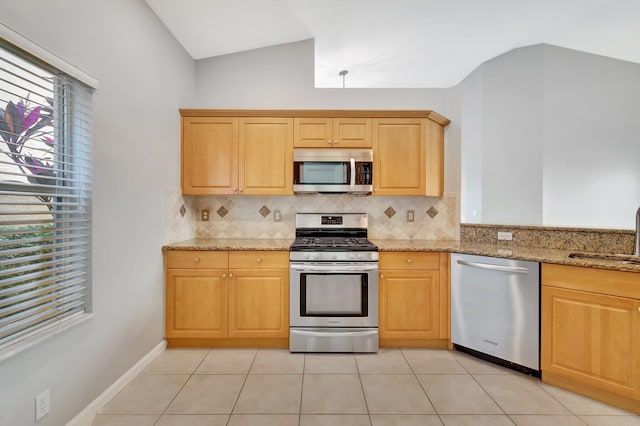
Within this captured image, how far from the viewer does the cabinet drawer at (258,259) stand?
2594 millimetres

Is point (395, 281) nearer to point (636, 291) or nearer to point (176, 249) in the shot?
point (636, 291)

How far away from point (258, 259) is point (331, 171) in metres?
1.08

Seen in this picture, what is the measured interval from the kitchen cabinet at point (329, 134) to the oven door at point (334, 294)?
3.86ft

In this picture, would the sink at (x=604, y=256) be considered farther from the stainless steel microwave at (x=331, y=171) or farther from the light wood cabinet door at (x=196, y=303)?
the light wood cabinet door at (x=196, y=303)

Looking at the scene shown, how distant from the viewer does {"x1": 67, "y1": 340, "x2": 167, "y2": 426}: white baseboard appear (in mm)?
1681

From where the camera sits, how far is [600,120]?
2996 millimetres

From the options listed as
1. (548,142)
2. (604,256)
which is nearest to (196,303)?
(604,256)

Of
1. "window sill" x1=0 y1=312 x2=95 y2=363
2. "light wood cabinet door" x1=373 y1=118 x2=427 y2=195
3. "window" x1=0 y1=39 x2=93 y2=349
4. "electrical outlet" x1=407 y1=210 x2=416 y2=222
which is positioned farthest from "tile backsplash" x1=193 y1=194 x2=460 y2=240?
"window sill" x1=0 y1=312 x2=95 y2=363

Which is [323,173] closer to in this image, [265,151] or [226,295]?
[265,151]

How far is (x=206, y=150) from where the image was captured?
114 inches

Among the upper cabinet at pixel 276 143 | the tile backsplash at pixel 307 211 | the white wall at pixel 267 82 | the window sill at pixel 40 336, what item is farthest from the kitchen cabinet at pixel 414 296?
the window sill at pixel 40 336

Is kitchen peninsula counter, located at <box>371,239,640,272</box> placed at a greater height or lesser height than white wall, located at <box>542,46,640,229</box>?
lesser

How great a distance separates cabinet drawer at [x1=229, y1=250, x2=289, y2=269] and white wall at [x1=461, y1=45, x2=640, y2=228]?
2005 millimetres

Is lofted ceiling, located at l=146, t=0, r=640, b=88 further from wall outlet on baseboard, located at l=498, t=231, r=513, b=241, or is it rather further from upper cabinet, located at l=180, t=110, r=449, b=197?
wall outlet on baseboard, located at l=498, t=231, r=513, b=241
